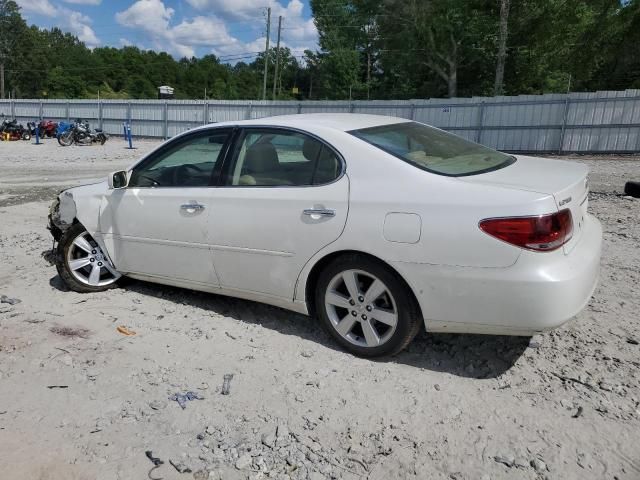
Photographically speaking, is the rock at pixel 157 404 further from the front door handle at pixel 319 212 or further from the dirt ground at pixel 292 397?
the front door handle at pixel 319 212

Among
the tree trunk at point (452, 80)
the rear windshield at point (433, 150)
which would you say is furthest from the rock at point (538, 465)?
the tree trunk at point (452, 80)

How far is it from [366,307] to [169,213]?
1767 millimetres

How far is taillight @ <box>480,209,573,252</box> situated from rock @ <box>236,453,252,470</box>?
167 cm

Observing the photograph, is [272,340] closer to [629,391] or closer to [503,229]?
[503,229]

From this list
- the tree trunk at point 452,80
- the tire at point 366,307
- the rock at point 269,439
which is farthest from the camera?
the tree trunk at point 452,80

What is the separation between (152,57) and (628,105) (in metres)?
93.5

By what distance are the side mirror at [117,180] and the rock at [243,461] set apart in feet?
8.78

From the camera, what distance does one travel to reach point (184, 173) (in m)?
4.31

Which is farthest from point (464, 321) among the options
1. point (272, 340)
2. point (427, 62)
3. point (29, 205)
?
point (427, 62)

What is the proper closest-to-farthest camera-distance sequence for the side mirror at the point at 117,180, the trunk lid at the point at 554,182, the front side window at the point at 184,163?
the trunk lid at the point at 554,182, the front side window at the point at 184,163, the side mirror at the point at 117,180

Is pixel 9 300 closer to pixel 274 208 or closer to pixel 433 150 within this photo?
pixel 274 208

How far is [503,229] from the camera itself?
284cm

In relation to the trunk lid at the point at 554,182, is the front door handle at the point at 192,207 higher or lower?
lower

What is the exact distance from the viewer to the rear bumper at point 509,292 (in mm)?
2836
